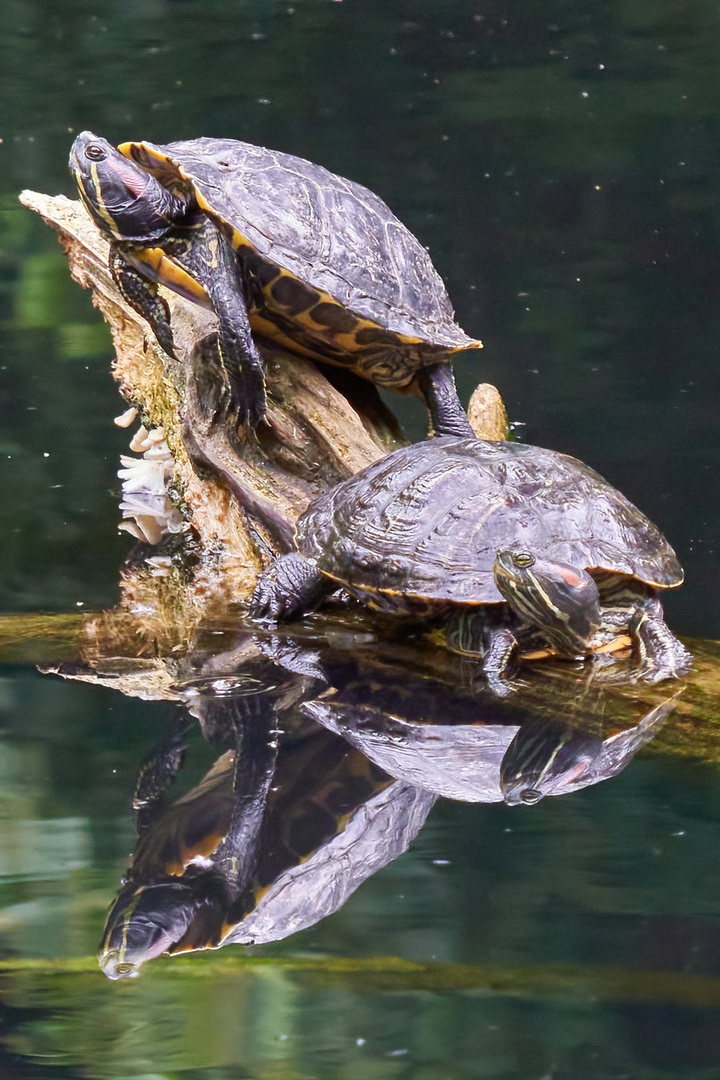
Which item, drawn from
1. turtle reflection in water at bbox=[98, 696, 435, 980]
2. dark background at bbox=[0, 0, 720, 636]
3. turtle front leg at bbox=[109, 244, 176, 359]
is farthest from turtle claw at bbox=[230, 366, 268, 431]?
dark background at bbox=[0, 0, 720, 636]

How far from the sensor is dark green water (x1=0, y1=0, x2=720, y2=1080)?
93 centimetres

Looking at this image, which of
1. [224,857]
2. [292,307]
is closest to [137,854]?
[224,857]

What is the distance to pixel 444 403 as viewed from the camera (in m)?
2.65

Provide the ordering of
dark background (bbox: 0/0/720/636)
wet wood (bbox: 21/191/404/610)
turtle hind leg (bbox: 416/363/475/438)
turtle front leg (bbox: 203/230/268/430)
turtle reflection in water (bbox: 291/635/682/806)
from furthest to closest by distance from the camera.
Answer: dark background (bbox: 0/0/720/636) → turtle hind leg (bbox: 416/363/475/438) → wet wood (bbox: 21/191/404/610) → turtle front leg (bbox: 203/230/268/430) → turtle reflection in water (bbox: 291/635/682/806)

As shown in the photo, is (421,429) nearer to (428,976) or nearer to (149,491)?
(149,491)

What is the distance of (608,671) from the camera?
176cm

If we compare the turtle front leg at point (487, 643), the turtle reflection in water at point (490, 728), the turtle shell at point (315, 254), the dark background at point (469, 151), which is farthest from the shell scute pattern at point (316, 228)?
the dark background at point (469, 151)

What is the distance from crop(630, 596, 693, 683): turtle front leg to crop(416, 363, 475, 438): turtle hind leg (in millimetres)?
934

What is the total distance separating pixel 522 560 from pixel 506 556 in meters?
0.03

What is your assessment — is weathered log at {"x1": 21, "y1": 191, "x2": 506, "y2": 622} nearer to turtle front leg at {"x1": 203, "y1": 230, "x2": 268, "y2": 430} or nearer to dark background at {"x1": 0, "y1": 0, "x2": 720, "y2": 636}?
turtle front leg at {"x1": 203, "y1": 230, "x2": 268, "y2": 430}

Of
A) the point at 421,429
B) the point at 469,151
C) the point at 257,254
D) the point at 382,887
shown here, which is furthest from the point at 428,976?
the point at 469,151

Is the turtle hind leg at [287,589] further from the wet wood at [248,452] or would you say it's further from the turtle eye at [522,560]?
the turtle eye at [522,560]

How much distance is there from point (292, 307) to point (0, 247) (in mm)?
3482

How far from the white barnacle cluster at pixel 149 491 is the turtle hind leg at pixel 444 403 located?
779 millimetres
